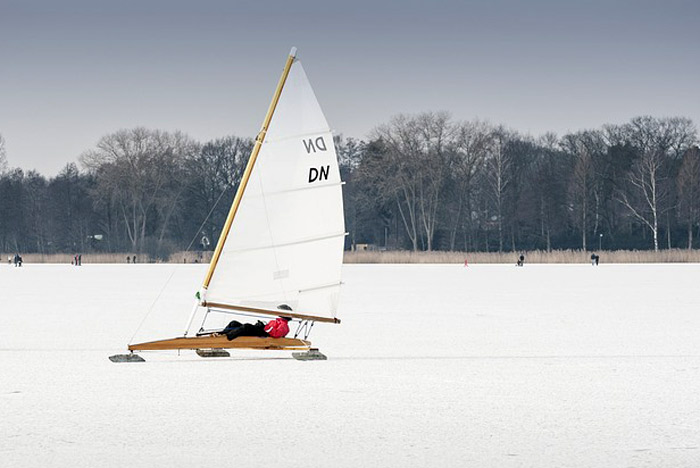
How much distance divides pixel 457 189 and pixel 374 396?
70708mm

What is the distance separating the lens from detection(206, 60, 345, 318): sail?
1199 centimetres

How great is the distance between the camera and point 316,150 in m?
12.2

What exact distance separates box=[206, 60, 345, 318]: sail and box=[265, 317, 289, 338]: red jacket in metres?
0.25

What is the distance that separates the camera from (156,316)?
59.3 ft

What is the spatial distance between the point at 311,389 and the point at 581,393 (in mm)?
2592

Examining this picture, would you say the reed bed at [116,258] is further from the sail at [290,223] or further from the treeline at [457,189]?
the sail at [290,223]

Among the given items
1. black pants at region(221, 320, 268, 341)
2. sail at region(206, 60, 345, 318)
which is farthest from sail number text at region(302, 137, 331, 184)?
black pants at region(221, 320, 268, 341)

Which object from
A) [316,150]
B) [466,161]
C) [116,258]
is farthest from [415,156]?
[316,150]

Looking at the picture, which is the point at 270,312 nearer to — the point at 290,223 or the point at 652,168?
the point at 290,223

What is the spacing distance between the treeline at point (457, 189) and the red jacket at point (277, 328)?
187ft

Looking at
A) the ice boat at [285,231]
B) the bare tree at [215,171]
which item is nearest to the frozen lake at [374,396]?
the ice boat at [285,231]

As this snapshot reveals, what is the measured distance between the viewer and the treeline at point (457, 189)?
75188 mm

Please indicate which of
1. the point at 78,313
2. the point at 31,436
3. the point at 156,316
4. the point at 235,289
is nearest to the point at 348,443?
the point at 31,436

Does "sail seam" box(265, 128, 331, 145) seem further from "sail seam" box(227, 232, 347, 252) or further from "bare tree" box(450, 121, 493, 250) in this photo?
"bare tree" box(450, 121, 493, 250)
